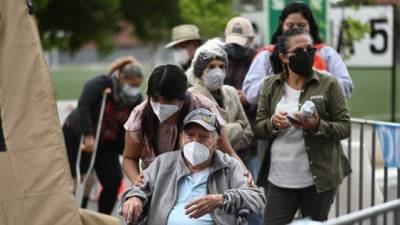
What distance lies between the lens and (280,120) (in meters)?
5.71

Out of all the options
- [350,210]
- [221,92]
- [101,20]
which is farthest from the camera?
[101,20]

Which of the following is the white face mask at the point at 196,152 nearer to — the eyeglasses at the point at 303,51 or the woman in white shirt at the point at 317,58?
the eyeglasses at the point at 303,51

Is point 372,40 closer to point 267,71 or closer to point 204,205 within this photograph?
point 267,71

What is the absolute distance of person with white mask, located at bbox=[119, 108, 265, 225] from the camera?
190 inches

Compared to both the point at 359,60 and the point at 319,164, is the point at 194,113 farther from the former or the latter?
the point at 359,60

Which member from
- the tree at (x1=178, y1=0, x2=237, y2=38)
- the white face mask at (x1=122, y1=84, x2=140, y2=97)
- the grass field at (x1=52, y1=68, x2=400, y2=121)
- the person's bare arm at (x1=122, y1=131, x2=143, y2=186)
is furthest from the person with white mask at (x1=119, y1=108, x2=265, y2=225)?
the grass field at (x1=52, y1=68, x2=400, y2=121)

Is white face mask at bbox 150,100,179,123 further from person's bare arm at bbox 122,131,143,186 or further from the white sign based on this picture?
the white sign

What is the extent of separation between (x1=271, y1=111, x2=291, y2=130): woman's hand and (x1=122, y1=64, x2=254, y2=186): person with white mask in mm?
462

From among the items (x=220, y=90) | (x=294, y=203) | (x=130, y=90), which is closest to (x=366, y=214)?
(x=294, y=203)

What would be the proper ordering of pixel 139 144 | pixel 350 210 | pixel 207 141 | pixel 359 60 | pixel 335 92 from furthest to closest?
pixel 359 60
pixel 350 210
pixel 335 92
pixel 139 144
pixel 207 141

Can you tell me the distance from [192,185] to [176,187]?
0.09 metres

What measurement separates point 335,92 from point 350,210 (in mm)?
1823

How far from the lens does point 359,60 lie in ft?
41.4

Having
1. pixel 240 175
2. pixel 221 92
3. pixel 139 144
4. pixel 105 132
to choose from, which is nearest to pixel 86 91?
pixel 105 132
